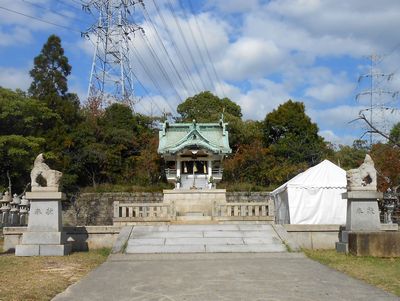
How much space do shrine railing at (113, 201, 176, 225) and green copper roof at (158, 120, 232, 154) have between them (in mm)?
11897

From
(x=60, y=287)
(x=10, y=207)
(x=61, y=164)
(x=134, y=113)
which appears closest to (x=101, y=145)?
(x=61, y=164)

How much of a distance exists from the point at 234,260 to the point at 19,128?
24.4 metres

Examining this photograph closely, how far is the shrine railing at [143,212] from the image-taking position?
18359 millimetres

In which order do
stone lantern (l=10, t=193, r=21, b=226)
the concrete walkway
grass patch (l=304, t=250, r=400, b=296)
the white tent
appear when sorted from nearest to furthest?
the concrete walkway < grass patch (l=304, t=250, r=400, b=296) < stone lantern (l=10, t=193, r=21, b=226) < the white tent

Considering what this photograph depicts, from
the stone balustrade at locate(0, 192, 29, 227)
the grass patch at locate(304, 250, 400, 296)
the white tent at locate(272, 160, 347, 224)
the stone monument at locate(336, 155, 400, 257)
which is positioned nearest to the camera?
the grass patch at locate(304, 250, 400, 296)

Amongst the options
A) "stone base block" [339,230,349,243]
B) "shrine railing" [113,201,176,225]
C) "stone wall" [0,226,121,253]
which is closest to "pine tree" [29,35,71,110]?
"shrine railing" [113,201,176,225]

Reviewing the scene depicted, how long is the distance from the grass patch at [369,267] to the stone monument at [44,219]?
22.6 ft

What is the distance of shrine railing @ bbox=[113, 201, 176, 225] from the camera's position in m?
18.4

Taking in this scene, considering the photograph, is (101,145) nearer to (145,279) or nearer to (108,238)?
(108,238)

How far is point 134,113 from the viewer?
44.9 meters

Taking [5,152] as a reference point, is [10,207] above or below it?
below

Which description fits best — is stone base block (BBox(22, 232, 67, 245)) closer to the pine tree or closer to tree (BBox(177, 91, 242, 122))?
the pine tree

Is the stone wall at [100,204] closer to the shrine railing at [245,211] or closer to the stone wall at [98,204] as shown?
the stone wall at [98,204]

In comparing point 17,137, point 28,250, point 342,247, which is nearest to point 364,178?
point 342,247
